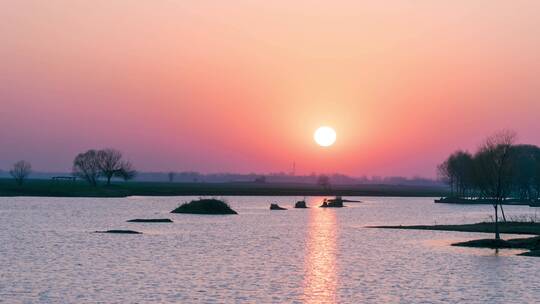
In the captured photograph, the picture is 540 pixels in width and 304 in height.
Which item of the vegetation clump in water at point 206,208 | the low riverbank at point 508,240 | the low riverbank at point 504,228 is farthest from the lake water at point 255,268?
the vegetation clump in water at point 206,208

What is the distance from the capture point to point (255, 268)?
6631 centimetres

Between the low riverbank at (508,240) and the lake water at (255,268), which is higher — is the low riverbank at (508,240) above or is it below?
above

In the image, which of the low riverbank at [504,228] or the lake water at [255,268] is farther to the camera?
the low riverbank at [504,228]

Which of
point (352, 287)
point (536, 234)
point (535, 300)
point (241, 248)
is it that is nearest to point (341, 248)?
point (241, 248)

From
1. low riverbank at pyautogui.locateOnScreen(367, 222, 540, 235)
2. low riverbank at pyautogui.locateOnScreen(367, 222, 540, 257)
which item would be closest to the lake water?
low riverbank at pyautogui.locateOnScreen(367, 222, 540, 257)

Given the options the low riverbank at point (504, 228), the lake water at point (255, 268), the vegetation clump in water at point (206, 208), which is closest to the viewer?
the lake water at point (255, 268)

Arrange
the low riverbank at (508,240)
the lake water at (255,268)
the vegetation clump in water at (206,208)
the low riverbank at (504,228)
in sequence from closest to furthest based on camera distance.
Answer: the lake water at (255,268), the low riverbank at (508,240), the low riverbank at (504,228), the vegetation clump in water at (206,208)

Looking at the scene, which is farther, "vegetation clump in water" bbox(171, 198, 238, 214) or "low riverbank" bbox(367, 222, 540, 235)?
"vegetation clump in water" bbox(171, 198, 238, 214)

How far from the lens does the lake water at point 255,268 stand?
50.5 metres

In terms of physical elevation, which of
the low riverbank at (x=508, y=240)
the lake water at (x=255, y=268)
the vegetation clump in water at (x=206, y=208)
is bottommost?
the lake water at (x=255, y=268)

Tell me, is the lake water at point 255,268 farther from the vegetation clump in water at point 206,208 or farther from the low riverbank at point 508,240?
the vegetation clump in water at point 206,208

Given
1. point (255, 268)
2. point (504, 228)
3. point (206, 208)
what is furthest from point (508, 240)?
point (206, 208)

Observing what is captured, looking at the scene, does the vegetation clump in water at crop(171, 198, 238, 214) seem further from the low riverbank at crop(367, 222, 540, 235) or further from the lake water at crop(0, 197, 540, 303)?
the low riverbank at crop(367, 222, 540, 235)

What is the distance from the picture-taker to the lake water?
166ft
